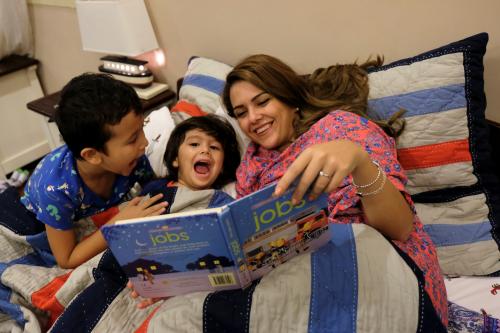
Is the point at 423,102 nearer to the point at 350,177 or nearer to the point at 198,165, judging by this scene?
the point at 350,177

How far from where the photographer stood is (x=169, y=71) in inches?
83.4

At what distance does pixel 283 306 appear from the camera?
841 millimetres

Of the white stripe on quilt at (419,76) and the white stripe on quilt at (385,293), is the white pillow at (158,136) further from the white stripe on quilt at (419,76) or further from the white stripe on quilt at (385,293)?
the white stripe on quilt at (385,293)

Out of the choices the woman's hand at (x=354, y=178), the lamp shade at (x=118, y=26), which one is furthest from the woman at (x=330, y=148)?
the lamp shade at (x=118, y=26)

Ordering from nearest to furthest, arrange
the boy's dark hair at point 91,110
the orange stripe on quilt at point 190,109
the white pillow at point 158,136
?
the boy's dark hair at point 91,110
the white pillow at point 158,136
the orange stripe on quilt at point 190,109

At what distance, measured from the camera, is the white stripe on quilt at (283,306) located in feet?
2.75

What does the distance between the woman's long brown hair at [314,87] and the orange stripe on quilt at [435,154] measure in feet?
0.25

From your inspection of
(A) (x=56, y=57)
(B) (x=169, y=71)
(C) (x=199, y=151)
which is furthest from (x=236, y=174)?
(A) (x=56, y=57)

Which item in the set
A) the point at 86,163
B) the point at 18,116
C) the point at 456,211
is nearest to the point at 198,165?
the point at 86,163

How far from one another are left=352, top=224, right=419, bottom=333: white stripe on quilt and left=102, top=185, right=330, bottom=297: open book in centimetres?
11

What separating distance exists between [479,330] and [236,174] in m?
0.82

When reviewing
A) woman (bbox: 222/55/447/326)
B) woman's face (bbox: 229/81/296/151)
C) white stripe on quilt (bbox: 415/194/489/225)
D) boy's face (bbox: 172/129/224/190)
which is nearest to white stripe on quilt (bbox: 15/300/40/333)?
boy's face (bbox: 172/129/224/190)

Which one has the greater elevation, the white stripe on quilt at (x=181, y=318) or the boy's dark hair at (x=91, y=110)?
the boy's dark hair at (x=91, y=110)

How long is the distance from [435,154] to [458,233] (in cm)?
24
